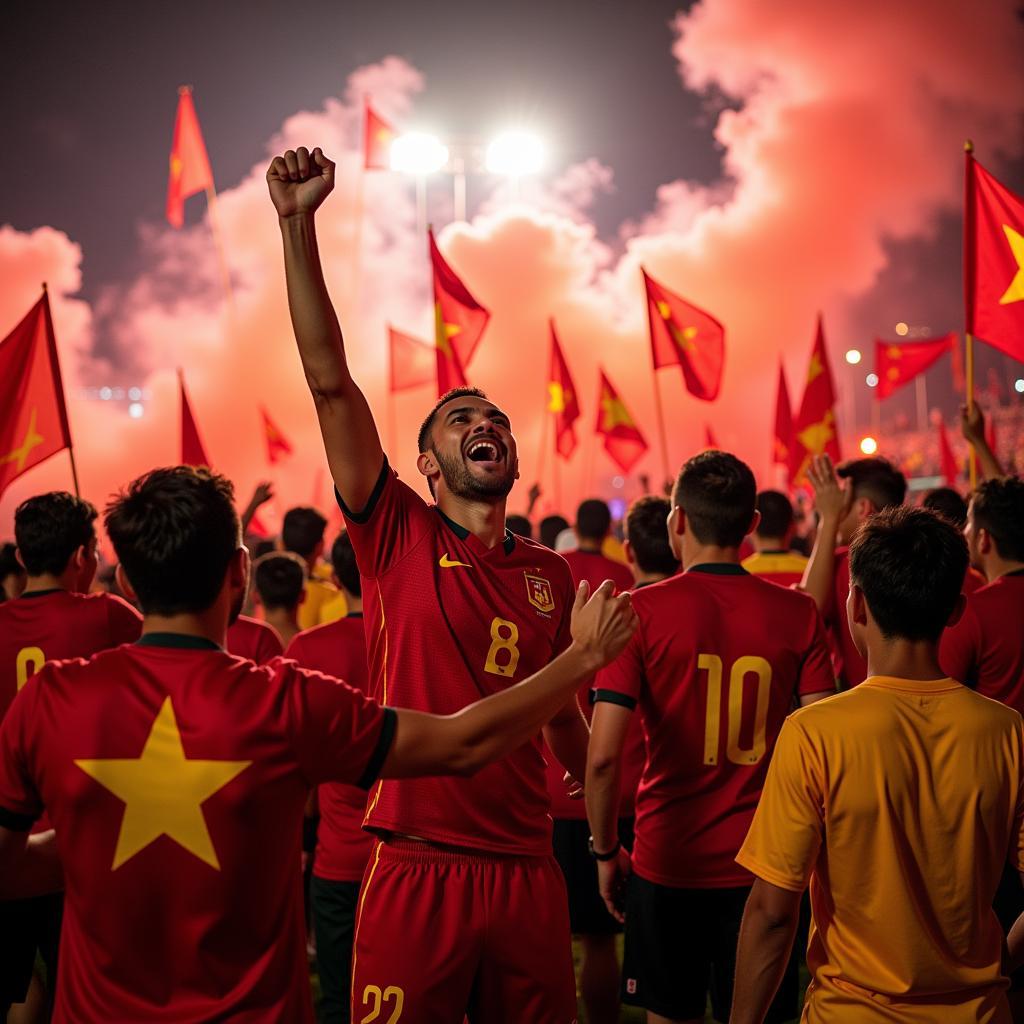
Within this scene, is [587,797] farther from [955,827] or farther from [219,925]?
[219,925]

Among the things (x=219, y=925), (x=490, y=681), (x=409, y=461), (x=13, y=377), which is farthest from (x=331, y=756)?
(x=409, y=461)

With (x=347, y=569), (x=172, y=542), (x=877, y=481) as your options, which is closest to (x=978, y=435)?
(x=877, y=481)

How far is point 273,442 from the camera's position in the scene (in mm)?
18109

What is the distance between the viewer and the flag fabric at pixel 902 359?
596 inches

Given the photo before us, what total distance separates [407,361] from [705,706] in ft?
36.2

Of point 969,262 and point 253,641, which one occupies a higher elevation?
point 969,262

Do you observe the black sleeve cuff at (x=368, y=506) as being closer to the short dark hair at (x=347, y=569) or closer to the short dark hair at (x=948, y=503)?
the short dark hair at (x=347, y=569)

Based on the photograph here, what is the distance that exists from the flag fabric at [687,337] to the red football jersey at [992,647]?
21.9 ft

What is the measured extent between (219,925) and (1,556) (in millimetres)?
4614

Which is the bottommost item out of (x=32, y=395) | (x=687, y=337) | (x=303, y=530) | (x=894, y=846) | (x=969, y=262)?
(x=894, y=846)

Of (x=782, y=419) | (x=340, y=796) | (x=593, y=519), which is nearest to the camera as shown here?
(x=340, y=796)

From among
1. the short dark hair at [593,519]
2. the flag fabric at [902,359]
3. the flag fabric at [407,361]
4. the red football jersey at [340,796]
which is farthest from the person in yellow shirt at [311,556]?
the flag fabric at [902,359]

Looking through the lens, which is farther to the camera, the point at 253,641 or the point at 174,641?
the point at 253,641

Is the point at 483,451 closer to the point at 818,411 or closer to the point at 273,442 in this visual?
the point at 818,411
